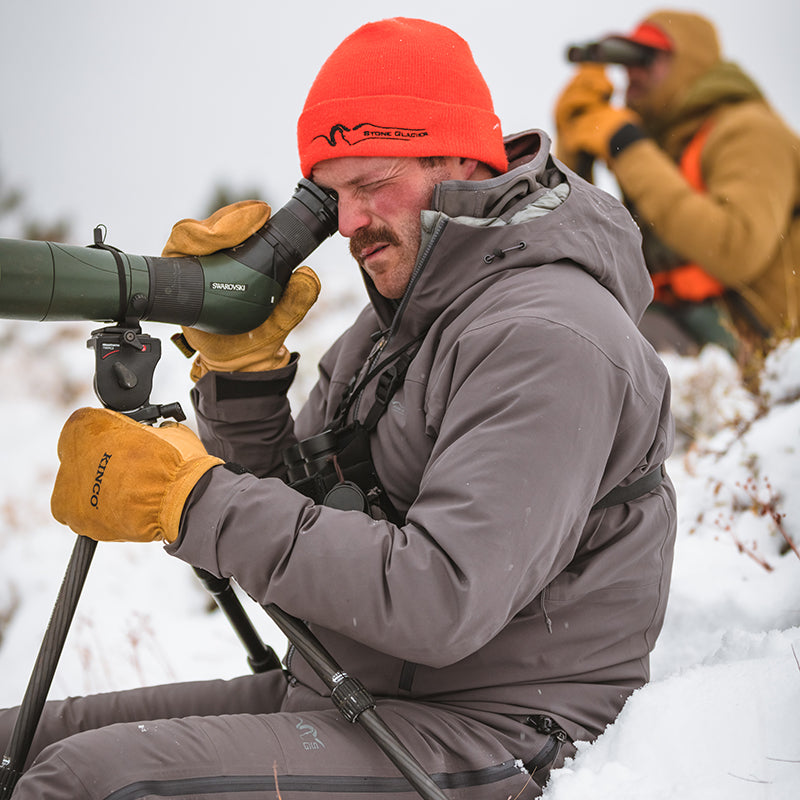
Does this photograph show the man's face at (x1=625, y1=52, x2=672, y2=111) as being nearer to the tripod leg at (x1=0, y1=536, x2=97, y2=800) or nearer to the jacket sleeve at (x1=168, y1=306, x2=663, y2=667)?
the jacket sleeve at (x1=168, y1=306, x2=663, y2=667)

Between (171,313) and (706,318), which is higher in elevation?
(171,313)

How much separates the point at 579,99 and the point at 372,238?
361cm

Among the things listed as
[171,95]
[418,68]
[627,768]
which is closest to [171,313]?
[418,68]

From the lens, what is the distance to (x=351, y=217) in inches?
68.1

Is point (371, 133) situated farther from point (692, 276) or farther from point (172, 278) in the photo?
point (692, 276)

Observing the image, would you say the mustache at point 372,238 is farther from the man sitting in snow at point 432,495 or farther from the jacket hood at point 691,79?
the jacket hood at point 691,79

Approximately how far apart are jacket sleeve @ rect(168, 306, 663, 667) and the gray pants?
21cm

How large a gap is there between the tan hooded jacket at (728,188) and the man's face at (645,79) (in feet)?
0.32

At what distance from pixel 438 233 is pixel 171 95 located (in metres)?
17.0

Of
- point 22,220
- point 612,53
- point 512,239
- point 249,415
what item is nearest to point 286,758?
point 249,415

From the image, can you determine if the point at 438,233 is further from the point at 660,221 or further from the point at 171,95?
the point at 171,95

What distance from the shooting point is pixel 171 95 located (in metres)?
16.6

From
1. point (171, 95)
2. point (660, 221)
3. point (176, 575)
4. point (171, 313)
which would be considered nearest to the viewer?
point (171, 313)

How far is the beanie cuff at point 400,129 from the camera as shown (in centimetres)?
168
